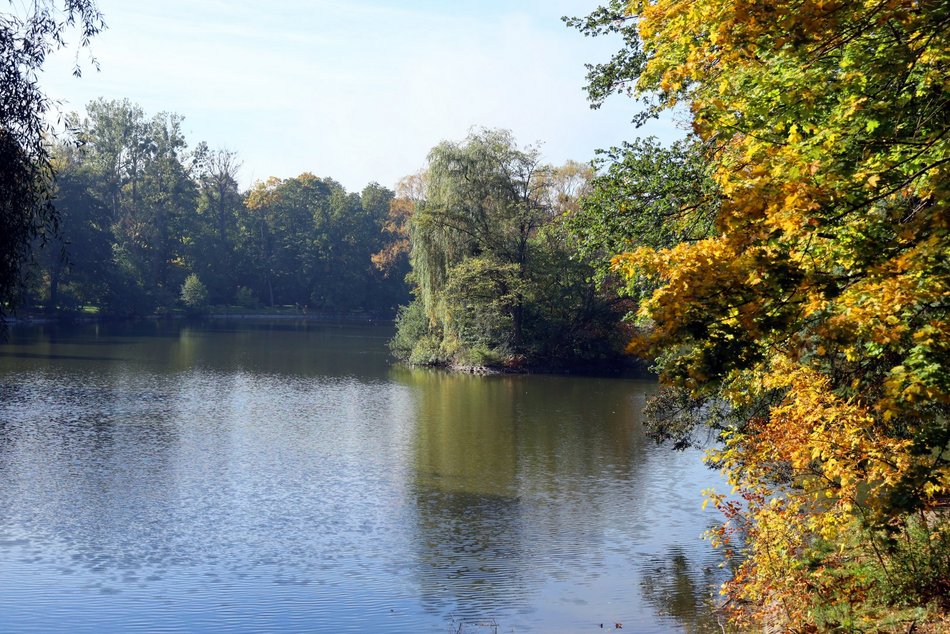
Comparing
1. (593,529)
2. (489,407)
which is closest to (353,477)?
(593,529)

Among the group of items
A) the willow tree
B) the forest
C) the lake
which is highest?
the willow tree

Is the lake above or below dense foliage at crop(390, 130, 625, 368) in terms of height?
below

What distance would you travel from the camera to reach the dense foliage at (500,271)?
138 ft

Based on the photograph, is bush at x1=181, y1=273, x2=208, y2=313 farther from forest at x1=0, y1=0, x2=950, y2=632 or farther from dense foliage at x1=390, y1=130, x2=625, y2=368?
forest at x1=0, y1=0, x2=950, y2=632

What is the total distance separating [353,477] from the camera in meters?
20.2

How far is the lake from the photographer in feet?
39.8

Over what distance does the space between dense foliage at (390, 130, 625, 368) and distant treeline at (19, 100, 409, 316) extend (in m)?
32.1

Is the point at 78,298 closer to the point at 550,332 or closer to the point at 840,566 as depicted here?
the point at 550,332

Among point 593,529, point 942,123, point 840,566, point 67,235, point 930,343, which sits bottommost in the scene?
point 593,529

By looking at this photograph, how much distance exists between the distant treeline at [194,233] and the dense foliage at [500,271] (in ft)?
105

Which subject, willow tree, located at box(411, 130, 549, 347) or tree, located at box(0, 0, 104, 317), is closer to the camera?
tree, located at box(0, 0, 104, 317)

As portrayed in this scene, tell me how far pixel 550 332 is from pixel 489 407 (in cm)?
1319

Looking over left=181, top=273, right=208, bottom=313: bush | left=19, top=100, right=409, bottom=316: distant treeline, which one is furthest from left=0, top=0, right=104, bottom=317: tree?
left=181, top=273, right=208, bottom=313: bush

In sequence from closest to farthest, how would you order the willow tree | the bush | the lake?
the lake < the willow tree < the bush
